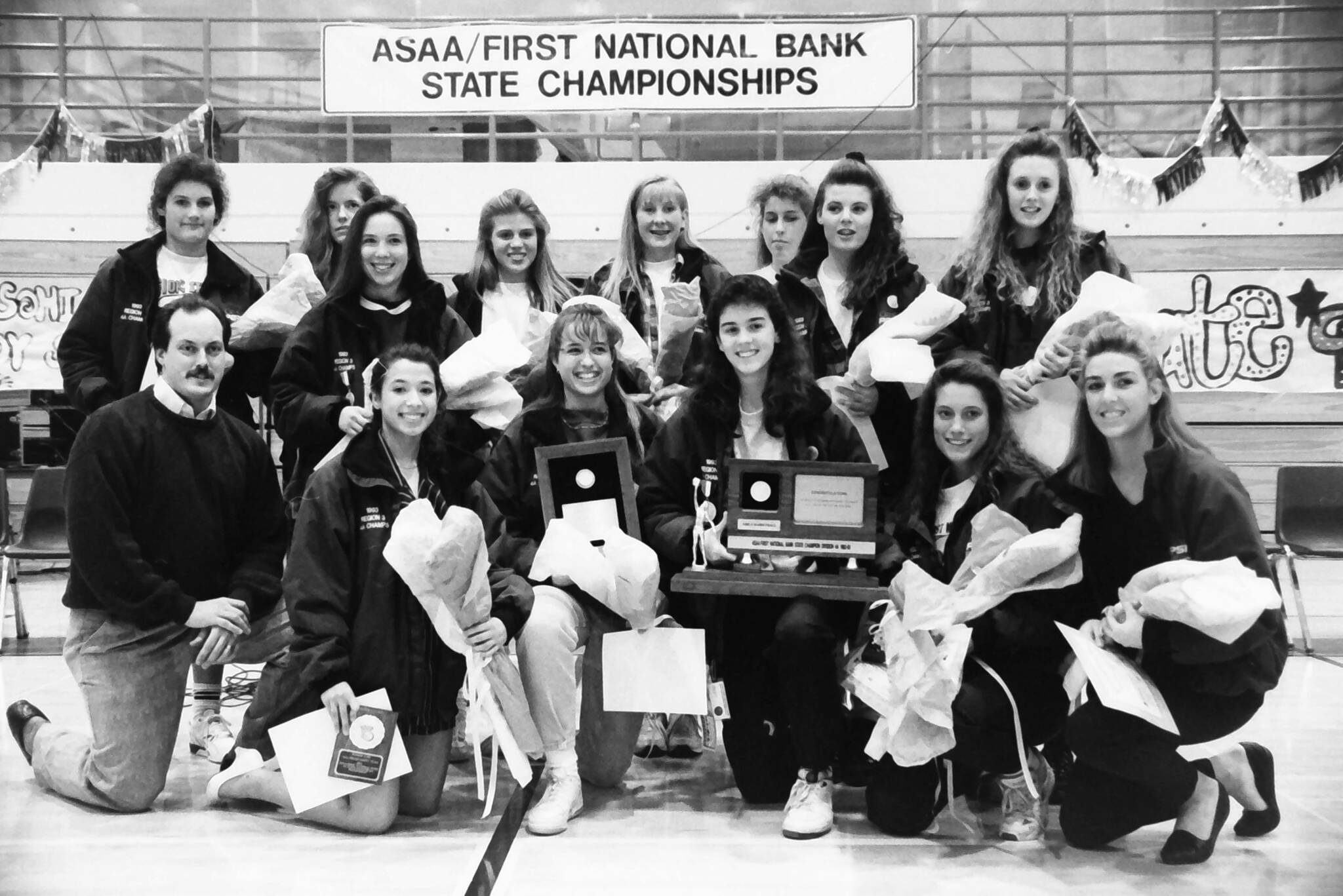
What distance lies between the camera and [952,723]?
96.0 inches

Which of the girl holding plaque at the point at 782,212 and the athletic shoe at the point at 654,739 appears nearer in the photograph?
the athletic shoe at the point at 654,739

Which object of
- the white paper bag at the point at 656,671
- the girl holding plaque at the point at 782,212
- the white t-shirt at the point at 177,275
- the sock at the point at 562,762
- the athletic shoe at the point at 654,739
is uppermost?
the girl holding plaque at the point at 782,212

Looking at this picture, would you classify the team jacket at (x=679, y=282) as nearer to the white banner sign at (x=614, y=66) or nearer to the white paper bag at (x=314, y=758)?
the white paper bag at (x=314, y=758)

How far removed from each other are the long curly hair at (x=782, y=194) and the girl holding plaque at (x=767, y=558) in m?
0.85

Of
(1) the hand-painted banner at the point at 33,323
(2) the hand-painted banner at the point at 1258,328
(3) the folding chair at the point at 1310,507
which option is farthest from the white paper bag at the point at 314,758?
(2) the hand-painted banner at the point at 1258,328

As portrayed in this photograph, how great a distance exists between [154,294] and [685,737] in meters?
2.11

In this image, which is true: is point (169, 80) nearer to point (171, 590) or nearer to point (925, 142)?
point (925, 142)

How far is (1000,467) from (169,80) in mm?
6500

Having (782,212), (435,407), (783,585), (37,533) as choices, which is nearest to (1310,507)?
(782,212)

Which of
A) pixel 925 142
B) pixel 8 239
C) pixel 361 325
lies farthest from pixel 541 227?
pixel 8 239

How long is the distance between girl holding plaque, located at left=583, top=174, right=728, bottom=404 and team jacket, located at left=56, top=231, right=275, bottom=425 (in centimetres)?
112

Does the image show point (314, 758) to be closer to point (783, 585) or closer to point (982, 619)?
point (783, 585)

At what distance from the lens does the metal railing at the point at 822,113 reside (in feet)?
22.3

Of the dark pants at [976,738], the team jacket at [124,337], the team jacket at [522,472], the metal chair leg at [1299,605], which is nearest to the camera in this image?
the dark pants at [976,738]
